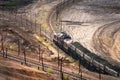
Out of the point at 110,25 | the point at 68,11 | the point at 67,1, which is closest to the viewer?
the point at 110,25

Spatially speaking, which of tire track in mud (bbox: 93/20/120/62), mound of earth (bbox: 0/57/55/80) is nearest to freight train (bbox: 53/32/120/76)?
tire track in mud (bbox: 93/20/120/62)

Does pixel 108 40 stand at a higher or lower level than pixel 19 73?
higher

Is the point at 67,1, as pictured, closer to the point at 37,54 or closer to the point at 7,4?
the point at 7,4

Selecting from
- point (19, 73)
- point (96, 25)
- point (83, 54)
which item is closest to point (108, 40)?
point (96, 25)

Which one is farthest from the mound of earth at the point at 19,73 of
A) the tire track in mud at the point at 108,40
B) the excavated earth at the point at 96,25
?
the tire track in mud at the point at 108,40

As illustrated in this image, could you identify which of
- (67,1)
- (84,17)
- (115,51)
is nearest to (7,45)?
(115,51)

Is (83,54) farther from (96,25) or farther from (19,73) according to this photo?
(96,25)
